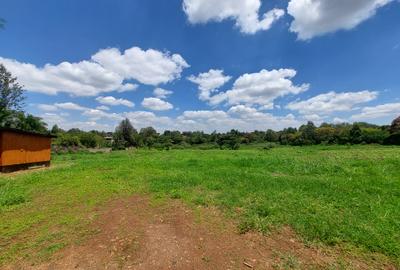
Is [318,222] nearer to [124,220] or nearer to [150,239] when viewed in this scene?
[150,239]

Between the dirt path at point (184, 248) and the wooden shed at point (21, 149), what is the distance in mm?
12182

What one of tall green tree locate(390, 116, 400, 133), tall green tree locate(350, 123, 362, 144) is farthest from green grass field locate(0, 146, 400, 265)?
tall green tree locate(390, 116, 400, 133)

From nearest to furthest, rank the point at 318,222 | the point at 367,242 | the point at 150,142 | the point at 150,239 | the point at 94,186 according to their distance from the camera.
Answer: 1. the point at 367,242
2. the point at 150,239
3. the point at 318,222
4. the point at 94,186
5. the point at 150,142

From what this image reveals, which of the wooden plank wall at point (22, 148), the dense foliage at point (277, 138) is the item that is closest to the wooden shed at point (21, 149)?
the wooden plank wall at point (22, 148)

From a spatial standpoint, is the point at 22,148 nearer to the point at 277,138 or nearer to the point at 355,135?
the point at 355,135

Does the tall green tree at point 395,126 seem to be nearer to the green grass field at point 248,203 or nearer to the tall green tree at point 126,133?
the green grass field at point 248,203

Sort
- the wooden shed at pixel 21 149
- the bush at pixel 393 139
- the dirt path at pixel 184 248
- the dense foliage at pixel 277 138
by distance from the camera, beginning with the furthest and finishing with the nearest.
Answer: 1. the dense foliage at pixel 277 138
2. the bush at pixel 393 139
3. the wooden shed at pixel 21 149
4. the dirt path at pixel 184 248

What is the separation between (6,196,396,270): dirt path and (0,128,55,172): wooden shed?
12182 mm

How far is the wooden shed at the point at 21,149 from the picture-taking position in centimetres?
1410

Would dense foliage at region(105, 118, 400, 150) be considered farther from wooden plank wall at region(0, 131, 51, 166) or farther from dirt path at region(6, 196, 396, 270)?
dirt path at region(6, 196, 396, 270)

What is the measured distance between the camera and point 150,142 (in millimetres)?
59688

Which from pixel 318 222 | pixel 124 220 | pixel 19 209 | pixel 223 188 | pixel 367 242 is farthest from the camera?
pixel 223 188

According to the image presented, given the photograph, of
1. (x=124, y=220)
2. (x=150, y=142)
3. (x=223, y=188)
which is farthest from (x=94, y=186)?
(x=150, y=142)

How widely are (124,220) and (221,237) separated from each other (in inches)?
95.7
